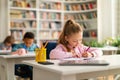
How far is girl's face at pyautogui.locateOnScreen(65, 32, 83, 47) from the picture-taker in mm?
2258

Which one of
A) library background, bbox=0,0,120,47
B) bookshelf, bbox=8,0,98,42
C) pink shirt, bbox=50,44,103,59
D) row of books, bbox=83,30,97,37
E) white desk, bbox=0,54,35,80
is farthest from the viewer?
row of books, bbox=83,30,97,37

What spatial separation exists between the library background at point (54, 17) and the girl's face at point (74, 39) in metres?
4.53

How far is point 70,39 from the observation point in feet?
7.54

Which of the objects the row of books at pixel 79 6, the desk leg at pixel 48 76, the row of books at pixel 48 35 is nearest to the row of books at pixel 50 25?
the row of books at pixel 48 35

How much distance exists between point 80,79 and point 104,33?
5351 millimetres

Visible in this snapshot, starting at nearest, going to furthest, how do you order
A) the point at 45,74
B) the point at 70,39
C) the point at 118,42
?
the point at 45,74 → the point at 70,39 → the point at 118,42

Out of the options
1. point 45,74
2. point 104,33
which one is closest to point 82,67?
point 45,74

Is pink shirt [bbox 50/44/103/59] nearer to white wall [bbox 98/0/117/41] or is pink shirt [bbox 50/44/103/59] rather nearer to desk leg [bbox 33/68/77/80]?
desk leg [bbox 33/68/77/80]

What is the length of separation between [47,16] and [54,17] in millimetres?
256

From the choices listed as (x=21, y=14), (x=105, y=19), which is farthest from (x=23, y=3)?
(x=105, y=19)

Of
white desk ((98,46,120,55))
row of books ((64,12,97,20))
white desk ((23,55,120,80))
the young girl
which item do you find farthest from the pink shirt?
row of books ((64,12,97,20))

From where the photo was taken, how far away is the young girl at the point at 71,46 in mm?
2248

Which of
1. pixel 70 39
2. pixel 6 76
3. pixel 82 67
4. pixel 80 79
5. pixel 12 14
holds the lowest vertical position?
pixel 6 76

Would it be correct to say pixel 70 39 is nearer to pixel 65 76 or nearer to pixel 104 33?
pixel 65 76
